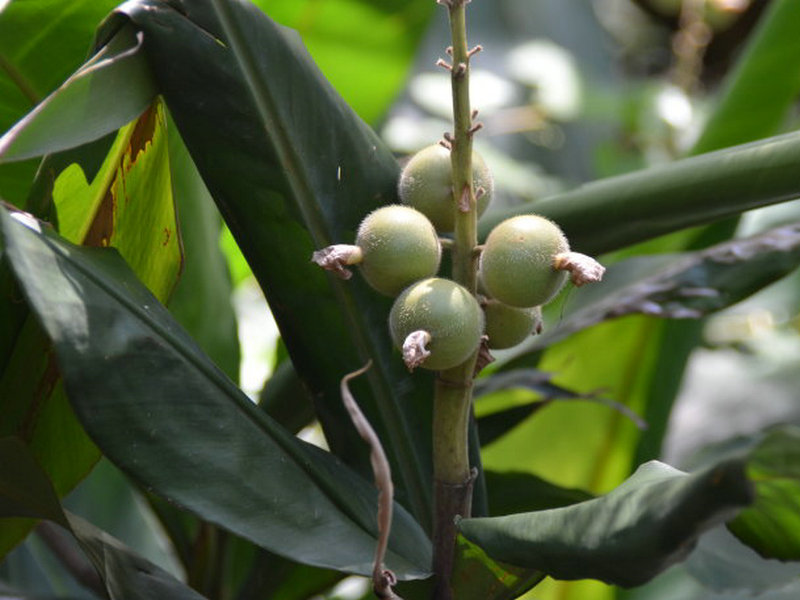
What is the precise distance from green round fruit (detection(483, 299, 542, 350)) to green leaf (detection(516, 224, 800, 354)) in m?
0.22

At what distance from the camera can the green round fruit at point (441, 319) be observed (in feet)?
1.70

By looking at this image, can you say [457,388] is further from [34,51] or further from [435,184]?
[34,51]

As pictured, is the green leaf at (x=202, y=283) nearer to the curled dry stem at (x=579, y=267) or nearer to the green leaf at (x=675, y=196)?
the green leaf at (x=675, y=196)

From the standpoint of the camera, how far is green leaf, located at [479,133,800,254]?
0.63 metres

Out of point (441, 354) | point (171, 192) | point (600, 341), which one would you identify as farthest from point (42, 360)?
point (600, 341)

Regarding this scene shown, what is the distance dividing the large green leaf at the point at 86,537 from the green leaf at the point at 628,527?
0.59ft

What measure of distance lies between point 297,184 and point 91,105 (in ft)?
0.46

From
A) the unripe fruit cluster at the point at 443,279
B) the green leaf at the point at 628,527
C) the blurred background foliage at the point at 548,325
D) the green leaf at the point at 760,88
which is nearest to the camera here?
the green leaf at the point at 628,527

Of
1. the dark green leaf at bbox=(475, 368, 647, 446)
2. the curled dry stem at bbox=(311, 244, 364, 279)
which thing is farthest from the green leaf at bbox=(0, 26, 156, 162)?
the dark green leaf at bbox=(475, 368, 647, 446)

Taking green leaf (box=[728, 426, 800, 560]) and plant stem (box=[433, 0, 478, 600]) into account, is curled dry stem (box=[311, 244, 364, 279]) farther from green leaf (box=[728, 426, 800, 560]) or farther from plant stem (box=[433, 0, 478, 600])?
green leaf (box=[728, 426, 800, 560])

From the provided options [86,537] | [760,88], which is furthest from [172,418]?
[760,88]

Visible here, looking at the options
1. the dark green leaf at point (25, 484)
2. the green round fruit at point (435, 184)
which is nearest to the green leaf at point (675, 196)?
the green round fruit at point (435, 184)

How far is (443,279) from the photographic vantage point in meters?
0.54

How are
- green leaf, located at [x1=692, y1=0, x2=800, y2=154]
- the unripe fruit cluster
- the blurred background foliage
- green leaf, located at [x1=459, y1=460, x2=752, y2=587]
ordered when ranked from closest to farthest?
green leaf, located at [x1=459, y1=460, x2=752, y2=587]
the unripe fruit cluster
the blurred background foliage
green leaf, located at [x1=692, y1=0, x2=800, y2=154]
